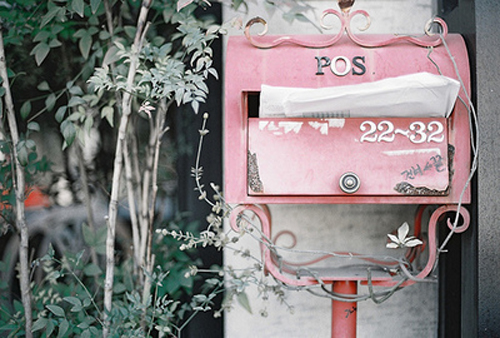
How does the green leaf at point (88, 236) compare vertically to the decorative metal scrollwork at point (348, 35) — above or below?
below

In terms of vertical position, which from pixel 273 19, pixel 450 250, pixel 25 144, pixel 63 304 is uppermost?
pixel 273 19

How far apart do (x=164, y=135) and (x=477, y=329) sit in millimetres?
1696

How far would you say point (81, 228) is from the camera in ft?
9.32

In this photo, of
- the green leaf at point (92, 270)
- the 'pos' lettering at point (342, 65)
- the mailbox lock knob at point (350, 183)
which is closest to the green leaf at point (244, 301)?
the green leaf at point (92, 270)

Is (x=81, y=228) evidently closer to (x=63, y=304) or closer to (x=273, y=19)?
(x=63, y=304)

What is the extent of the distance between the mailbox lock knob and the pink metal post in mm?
435

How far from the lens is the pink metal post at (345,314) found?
207 cm

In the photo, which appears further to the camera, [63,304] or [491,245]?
[63,304]

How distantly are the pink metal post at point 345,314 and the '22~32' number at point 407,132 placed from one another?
23.5 inches

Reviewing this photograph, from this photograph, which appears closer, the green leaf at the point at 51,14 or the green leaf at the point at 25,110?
the green leaf at the point at 51,14

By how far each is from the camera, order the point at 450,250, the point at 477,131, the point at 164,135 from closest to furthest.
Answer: the point at 477,131 → the point at 450,250 → the point at 164,135

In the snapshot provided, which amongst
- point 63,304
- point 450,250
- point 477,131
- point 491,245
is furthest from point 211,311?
point 477,131

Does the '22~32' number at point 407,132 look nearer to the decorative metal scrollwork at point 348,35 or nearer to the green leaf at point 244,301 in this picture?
the decorative metal scrollwork at point 348,35

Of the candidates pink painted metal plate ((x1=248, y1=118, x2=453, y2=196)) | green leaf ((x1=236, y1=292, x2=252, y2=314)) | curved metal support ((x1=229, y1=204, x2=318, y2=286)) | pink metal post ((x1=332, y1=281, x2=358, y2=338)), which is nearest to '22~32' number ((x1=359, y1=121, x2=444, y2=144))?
pink painted metal plate ((x1=248, y1=118, x2=453, y2=196))
